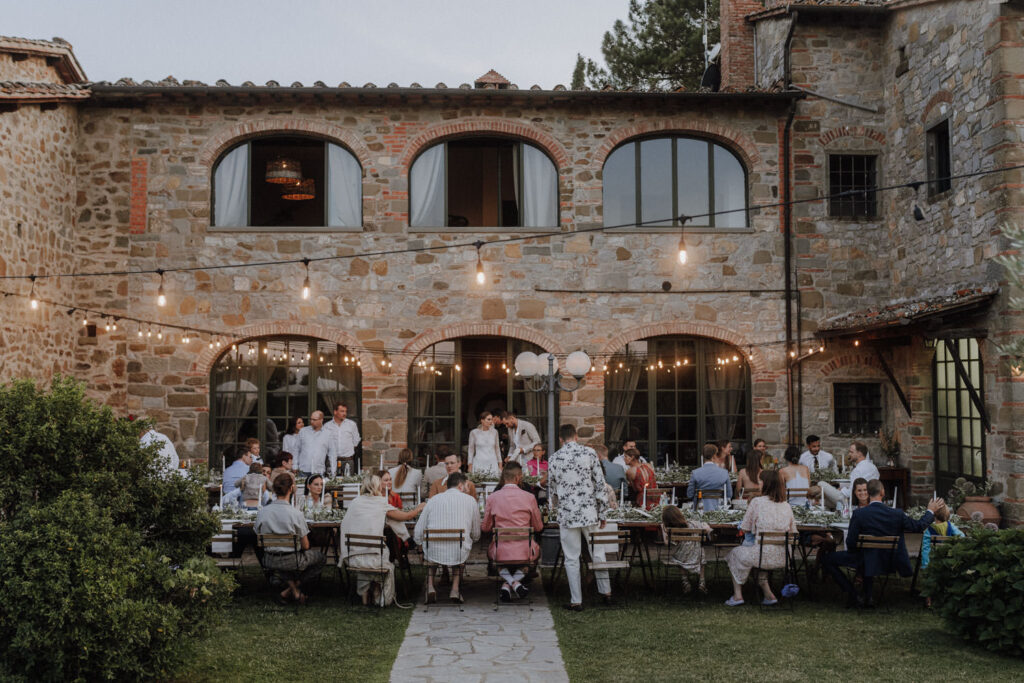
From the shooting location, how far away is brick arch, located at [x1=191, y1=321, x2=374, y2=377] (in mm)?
13305

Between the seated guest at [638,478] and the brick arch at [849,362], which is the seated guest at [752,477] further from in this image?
the brick arch at [849,362]

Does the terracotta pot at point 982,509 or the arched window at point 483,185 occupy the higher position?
the arched window at point 483,185

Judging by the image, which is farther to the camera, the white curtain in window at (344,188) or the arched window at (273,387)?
the white curtain in window at (344,188)

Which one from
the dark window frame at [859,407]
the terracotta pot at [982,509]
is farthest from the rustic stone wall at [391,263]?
the terracotta pot at [982,509]

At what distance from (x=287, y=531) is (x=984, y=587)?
5.62 metres

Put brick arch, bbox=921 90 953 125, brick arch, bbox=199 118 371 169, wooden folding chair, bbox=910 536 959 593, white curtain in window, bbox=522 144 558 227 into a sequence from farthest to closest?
white curtain in window, bbox=522 144 558 227, brick arch, bbox=199 118 371 169, brick arch, bbox=921 90 953 125, wooden folding chair, bbox=910 536 959 593

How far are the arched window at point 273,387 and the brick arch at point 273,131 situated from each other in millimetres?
2746

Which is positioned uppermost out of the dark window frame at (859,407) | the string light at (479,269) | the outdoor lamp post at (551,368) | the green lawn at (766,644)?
the string light at (479,269)

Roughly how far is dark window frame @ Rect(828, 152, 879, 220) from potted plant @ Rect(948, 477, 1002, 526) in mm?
4501

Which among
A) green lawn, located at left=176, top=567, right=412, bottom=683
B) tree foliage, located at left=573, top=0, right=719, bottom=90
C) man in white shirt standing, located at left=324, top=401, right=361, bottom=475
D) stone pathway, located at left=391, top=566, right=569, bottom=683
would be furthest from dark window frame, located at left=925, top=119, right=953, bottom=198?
tree foliage, located at left=573, top=0, right=719, bottom=90

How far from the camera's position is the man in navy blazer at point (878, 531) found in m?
8.10

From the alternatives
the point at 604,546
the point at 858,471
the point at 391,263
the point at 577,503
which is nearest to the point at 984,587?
the point at 604,546

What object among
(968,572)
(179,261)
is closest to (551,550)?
(968,572)

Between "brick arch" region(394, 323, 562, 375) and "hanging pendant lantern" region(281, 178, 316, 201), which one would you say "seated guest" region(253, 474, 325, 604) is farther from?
"hanging pendant lantern" region(281, 178, 316, 201)
